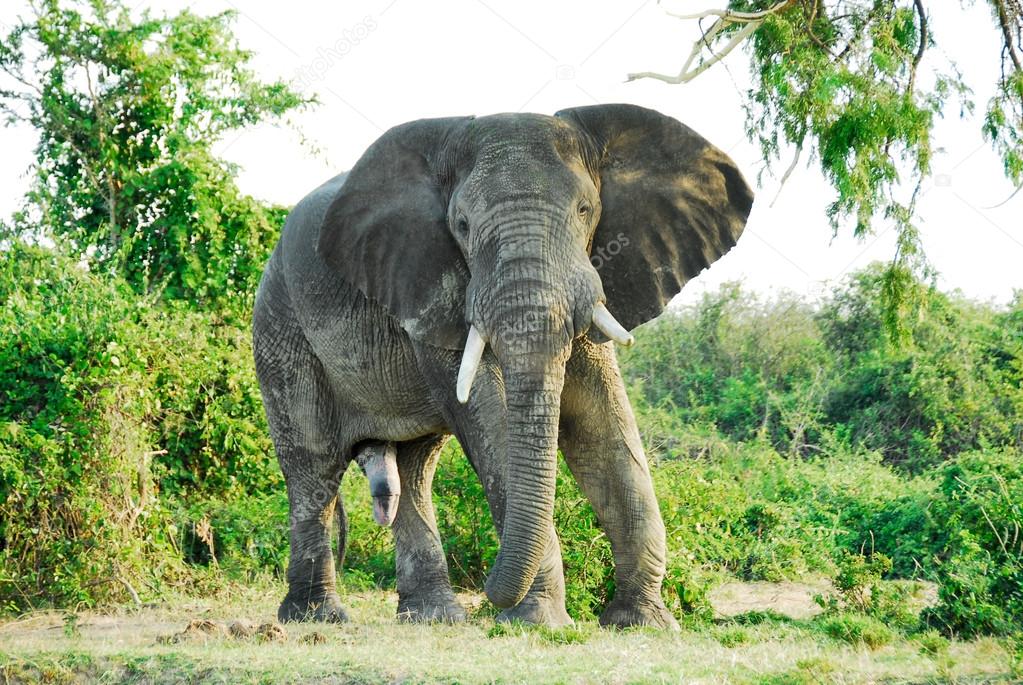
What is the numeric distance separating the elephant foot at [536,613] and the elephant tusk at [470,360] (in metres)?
1.23

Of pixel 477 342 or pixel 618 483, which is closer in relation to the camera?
pixel 477 342

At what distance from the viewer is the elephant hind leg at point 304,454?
929 centimetres

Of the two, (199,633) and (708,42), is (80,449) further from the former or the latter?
(708,42)

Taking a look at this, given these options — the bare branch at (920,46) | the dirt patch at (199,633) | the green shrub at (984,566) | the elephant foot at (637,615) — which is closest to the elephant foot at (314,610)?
the dirt patch at (199,633)

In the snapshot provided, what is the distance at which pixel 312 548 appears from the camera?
30.6ft

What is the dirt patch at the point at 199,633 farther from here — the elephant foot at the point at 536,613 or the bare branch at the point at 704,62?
the bare branch at the point at 704,62

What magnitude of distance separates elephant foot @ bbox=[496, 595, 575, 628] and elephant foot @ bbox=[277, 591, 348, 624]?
1958 mm

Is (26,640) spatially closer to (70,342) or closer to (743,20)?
(70,342)

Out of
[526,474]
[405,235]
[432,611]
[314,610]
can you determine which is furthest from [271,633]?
[405,235]

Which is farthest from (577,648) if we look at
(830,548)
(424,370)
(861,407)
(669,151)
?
(861,407)

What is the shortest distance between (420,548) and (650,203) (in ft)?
9.67

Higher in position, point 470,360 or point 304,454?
point 470,360

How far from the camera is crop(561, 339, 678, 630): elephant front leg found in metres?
7.56

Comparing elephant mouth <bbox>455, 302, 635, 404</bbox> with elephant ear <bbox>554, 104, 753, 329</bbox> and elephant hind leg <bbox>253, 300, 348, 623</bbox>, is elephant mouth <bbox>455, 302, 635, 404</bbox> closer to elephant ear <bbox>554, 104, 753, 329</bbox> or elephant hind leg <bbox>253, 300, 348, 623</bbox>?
elephant ear <bbox>554, 104, 753, 329</bbox>
